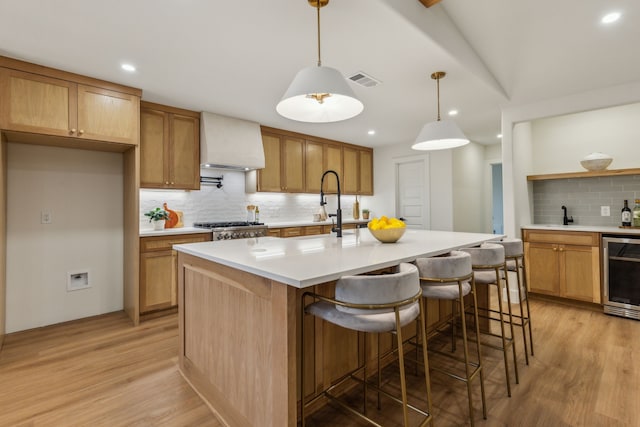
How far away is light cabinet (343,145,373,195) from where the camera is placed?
5.84 meters

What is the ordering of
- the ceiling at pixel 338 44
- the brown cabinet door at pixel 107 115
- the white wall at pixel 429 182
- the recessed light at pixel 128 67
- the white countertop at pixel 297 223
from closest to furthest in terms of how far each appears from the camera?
the ceiling at pixel 338 44 < the recessed light at pixel 128 67 < the brown cabinet door at pixel 107 115 < the white countertop at pixel 297 223 < the white wall at pixel 429 182

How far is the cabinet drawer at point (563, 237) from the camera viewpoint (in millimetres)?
3316

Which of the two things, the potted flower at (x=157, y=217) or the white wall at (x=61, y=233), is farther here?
the potted flower at (x=157, y=217)

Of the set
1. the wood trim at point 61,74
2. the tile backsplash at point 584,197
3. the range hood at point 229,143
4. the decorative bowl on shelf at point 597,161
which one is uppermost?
the wood trim at point 61,74

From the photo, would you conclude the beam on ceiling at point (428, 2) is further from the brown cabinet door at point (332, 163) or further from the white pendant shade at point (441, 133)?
the brown cabinet door at point (332, 163)

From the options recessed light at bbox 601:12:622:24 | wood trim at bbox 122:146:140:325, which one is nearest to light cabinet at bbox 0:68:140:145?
wood trim at bbox 122:146:140:325

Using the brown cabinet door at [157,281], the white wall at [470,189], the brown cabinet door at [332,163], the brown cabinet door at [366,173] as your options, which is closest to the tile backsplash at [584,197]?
the white wall at [470,189]

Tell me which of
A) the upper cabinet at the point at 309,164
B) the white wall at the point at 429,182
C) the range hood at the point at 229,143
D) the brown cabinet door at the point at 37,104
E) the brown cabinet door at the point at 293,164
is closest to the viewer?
the brown cabinet door at the point at 37,104

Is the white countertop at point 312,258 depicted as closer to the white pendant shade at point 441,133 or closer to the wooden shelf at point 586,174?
the white pendant shade at point 441,133

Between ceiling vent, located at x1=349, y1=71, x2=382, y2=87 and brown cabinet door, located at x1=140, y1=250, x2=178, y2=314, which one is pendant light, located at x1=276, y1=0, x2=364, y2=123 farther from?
brown cabinet door, located at x1=140, y1=250, x2=178, y2=314

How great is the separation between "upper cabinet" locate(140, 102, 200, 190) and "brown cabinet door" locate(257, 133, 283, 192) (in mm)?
980

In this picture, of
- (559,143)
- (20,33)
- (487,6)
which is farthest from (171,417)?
(559,143)

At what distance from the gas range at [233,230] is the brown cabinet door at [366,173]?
2684mm

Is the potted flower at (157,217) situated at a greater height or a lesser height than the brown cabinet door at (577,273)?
greater
